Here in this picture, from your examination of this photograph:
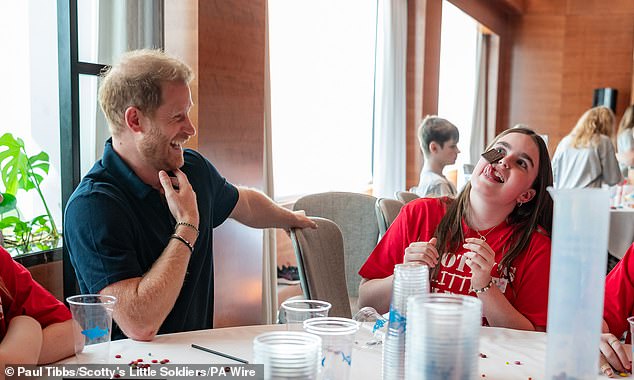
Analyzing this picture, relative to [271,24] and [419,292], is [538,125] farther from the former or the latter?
[419,292]

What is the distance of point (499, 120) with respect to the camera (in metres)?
11.7

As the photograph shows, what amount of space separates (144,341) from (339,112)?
499cm

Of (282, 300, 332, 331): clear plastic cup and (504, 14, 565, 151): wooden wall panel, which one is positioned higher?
(504, 14, 565, 151): wooden wall panel

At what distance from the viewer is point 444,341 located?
1042mm

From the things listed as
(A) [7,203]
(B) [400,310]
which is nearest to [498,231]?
(B) [400,310]

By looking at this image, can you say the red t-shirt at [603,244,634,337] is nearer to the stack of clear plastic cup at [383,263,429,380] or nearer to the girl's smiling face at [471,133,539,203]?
the girl's smiling face at [471,133,539,203]

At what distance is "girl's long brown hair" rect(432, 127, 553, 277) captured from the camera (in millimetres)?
2287

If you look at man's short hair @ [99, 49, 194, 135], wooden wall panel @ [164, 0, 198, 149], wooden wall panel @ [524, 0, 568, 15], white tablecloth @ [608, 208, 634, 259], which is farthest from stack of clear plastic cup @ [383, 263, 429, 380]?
wooden wall panel @ [524, 0, 568, 15]

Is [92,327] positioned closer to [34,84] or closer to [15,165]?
[15,165]

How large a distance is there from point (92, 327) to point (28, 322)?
0.97ft

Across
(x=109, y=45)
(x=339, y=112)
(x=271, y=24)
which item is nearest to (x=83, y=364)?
(x=109, y=45)

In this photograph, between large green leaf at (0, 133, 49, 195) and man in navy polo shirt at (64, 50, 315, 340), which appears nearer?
man in navy polo shirt at (64, 50, 315, 340)

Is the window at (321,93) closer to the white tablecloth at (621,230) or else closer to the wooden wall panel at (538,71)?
the white tablecloth at (621,230)

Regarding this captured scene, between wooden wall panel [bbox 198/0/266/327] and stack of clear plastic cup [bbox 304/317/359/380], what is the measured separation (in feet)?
6.71
